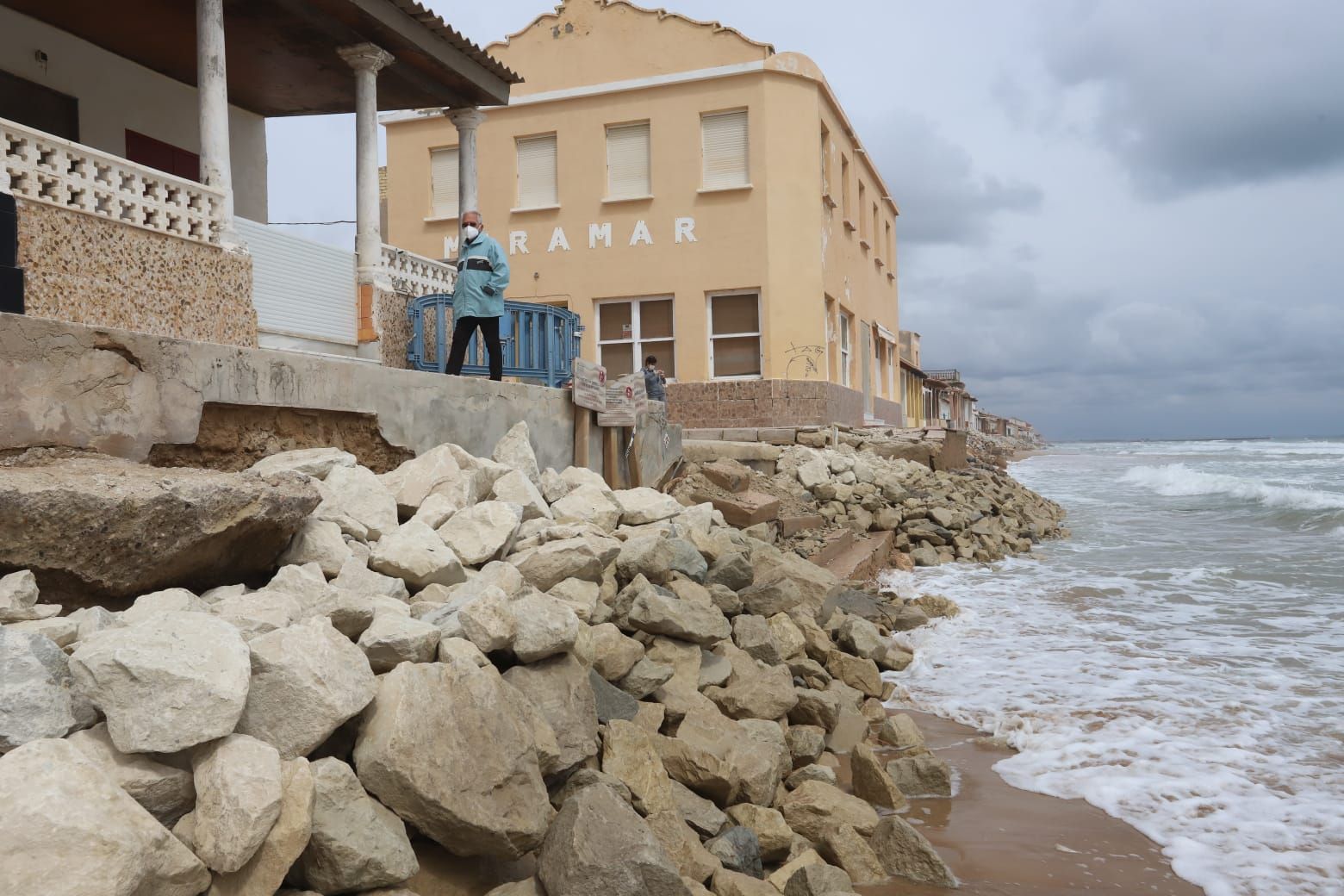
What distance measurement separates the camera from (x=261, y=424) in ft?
17.6

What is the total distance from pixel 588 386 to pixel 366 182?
3.39m

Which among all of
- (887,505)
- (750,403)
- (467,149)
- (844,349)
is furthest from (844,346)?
(467,149)

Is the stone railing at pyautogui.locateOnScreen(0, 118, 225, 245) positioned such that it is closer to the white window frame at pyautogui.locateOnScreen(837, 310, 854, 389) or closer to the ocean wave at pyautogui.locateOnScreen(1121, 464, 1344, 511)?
the white window frame at pyautogui.locateOnScreen(837, 310, 854, 389)

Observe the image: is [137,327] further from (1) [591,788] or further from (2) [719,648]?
(1) [591,788]

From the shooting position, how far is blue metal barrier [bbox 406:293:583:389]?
31.4 ft

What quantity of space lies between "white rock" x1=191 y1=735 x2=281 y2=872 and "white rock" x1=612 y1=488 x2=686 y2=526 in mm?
4338

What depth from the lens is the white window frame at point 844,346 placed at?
59.1 feet

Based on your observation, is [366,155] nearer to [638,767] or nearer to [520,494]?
[520,494]

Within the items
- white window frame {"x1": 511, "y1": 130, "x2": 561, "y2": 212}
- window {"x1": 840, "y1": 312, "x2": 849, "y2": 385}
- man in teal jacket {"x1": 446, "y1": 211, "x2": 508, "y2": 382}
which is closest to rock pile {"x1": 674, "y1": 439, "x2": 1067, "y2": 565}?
man in teal jacket {"x1": 446, "y1": 211, "x2": 508, "y2": 382}

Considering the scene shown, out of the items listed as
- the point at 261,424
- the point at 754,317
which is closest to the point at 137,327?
the point at 261,424

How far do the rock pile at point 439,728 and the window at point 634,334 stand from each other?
417 inches

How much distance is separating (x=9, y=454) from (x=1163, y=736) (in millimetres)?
5819

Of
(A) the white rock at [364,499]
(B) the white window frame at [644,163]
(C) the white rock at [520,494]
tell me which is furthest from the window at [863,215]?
(A) the white rock at [364,499]

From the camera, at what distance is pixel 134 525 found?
359cm
